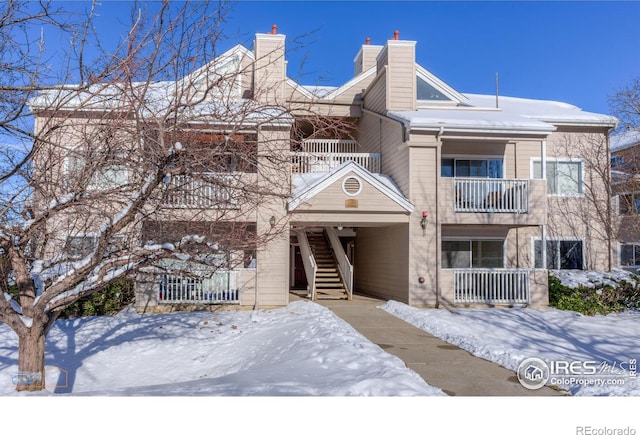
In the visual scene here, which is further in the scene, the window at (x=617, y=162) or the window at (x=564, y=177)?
the window at (x=564, y=177)

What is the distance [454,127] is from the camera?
1493 centimetres

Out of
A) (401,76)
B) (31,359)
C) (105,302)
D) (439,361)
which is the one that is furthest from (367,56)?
(31,359)

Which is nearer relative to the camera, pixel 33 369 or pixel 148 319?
pixel 33 369

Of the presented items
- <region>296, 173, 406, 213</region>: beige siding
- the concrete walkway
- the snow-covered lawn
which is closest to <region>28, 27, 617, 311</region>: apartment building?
<region>296, 173, 406, 213</region>: beige siding

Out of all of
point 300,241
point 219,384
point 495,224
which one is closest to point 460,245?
point 495,224

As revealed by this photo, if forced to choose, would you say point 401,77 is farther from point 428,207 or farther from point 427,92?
point 428,207

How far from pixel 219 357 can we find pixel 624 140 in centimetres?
1806

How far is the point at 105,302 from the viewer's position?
44.5 feet

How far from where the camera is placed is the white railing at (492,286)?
1482 cm

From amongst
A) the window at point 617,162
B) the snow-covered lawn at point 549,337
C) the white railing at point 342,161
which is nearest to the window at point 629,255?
the window at point 617,162

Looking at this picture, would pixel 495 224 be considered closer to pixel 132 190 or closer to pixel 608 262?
pixel 608 262

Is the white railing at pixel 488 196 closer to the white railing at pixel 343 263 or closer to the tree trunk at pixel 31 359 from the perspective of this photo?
the white railing at pixel 343 263

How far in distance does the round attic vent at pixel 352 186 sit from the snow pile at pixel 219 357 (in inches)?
140

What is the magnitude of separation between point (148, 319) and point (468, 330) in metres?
8.08
